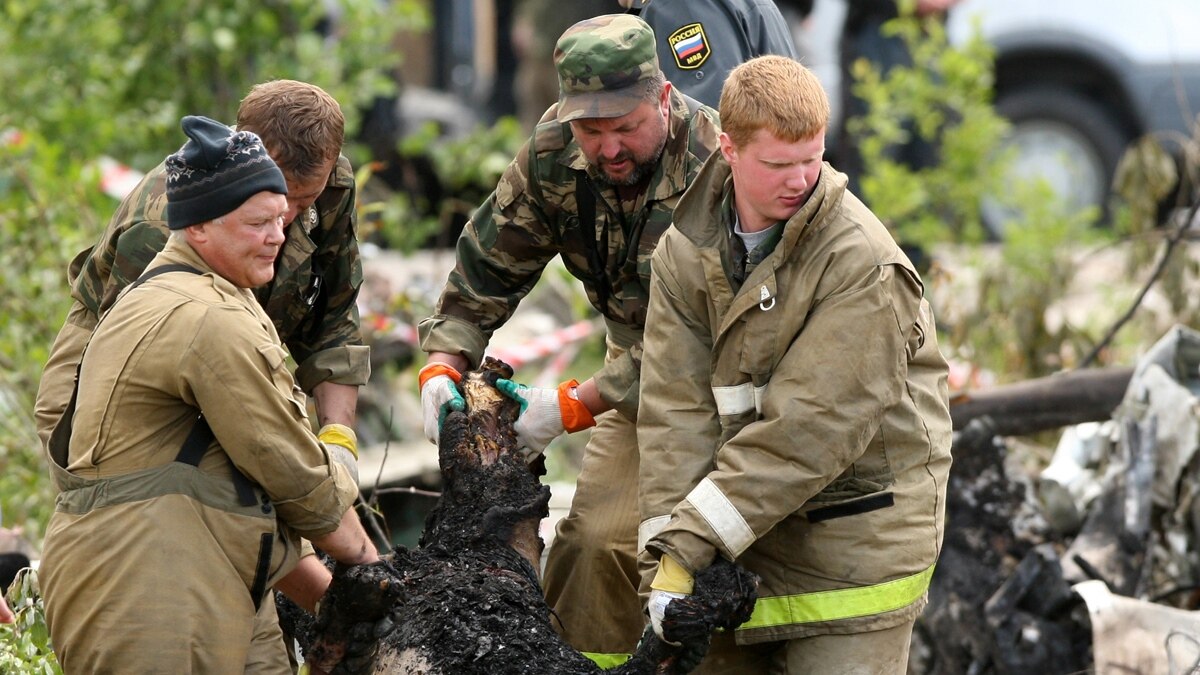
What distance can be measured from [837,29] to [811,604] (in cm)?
745

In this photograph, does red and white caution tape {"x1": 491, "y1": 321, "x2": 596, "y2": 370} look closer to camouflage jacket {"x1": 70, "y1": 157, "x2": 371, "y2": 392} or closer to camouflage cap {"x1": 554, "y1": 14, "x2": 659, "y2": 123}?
camouflage jacket {"x1": 70, "y1": 157, "x2": 371, "y2": 392}

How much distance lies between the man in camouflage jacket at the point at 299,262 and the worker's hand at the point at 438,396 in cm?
23

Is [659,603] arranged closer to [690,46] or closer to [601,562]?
[601,562]

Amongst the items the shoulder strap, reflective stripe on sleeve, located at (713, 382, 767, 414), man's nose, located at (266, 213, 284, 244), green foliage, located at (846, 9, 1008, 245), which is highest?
man's nose, located at (266, 213, 284, 244)

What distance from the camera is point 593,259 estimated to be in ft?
13.8

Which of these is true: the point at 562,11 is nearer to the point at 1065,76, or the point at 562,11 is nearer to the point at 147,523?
the point at 1065,76

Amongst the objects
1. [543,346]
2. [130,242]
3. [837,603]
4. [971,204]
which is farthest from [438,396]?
[971,204]

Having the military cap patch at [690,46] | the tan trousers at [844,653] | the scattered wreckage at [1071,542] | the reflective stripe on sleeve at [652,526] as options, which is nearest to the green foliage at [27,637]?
the reflective stripe on sleeve at [652,526]

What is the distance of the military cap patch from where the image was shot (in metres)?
4.73

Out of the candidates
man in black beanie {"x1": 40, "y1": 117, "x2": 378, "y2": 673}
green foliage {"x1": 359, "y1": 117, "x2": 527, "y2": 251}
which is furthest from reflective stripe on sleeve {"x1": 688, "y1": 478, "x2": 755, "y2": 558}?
green foliage {"x1": 359, "y1": 117, "x2": 527, "y2": 251}

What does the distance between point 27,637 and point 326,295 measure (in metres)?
1.25

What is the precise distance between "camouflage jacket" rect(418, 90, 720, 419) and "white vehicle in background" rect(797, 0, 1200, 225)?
20.2ft

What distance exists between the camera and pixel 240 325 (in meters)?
3.02

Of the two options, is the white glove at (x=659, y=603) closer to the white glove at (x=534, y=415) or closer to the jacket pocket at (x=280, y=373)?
the jacket pocket at (x=280, y=373)
